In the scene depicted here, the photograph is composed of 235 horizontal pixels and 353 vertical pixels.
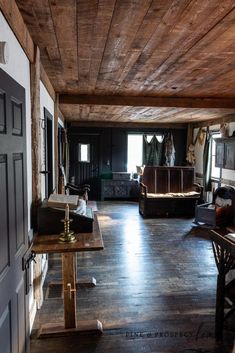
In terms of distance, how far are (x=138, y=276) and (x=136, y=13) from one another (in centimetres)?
281

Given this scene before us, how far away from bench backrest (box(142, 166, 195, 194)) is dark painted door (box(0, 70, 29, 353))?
17.5ft

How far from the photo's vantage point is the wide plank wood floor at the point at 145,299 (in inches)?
92.7

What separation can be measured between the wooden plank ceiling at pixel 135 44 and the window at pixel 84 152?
468cm

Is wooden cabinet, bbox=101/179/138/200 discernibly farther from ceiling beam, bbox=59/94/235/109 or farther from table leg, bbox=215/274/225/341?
table leg, bbox=215/274/225/341

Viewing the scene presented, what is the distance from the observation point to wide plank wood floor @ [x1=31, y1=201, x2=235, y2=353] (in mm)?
2355

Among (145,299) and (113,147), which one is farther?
(113,147)

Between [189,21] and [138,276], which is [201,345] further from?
[189,21]

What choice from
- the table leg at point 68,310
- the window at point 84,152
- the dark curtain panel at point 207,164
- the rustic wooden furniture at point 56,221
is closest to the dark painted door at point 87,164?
the window at point 84,152

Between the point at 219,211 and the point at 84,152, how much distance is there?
4725mm

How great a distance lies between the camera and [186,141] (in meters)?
9.32

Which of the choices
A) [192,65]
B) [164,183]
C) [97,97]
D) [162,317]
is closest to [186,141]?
[164,183]

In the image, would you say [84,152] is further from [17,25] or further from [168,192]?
[17,25]

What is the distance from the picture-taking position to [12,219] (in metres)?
1.66

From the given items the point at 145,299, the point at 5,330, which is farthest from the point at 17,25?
the point at 145,299
